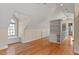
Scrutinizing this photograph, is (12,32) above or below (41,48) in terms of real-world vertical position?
above

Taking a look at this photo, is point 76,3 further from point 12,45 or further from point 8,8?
Result: point 12,45

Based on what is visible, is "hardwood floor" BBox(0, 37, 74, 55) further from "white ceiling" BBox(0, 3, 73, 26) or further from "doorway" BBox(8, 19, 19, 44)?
"white ceiling" BBox(0, 3, 73, 26)

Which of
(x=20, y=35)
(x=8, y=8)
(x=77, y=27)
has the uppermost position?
(x=8, y=8)

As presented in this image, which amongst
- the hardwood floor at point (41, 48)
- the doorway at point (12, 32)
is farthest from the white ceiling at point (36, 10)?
the hardwood floor at point (41, 48)

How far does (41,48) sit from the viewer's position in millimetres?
1911

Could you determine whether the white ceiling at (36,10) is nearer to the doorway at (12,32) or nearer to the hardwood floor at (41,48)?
the doorway at (12,32)

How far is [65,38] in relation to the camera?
192cm

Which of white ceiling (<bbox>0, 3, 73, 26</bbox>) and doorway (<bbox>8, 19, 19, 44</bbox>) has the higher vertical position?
white ceiling (<bbox>0, 3, 73, 26</bbox>)

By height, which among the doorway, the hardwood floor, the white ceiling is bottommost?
the hardwood floor

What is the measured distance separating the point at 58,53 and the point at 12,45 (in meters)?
0.72

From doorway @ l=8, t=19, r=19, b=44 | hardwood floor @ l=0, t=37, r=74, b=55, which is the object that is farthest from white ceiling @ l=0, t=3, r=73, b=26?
hardwood floor @ l=0, t=37, r=74, b=55

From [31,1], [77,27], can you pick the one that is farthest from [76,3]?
[31,1]

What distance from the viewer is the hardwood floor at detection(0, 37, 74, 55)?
1881mm

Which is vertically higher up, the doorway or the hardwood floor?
the doorway
